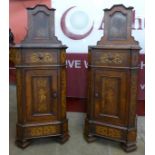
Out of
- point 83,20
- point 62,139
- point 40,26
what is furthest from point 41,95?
point 83,20

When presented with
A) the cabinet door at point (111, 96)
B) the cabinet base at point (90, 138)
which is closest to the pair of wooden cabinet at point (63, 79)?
the cabinet door at point (111, 96)

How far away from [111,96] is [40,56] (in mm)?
719

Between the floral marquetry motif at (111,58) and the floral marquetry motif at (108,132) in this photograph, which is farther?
the floral marquetry motif at (108,132)

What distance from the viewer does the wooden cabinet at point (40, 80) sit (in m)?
1.95

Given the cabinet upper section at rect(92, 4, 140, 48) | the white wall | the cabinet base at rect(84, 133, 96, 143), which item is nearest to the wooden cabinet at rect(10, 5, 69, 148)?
the cabinet base at rect(84, 133, 96, 143)

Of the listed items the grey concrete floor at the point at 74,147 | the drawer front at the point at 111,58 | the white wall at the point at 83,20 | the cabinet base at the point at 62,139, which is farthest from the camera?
the white wall at the point at 83,20

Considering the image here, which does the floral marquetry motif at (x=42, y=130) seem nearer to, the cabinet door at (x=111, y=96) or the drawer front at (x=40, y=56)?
the cabinet door at (x=111, y=96)

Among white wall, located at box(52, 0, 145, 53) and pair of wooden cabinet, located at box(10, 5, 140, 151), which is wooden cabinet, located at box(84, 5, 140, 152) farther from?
white wall, located at box(52, 0, 145, 53)

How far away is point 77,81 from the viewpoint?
2.77 metres

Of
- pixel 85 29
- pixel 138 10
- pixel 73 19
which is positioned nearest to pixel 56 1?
pixel 73 19

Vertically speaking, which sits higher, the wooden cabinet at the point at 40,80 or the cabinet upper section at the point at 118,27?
the cabinet upper section at the point at 118,27
